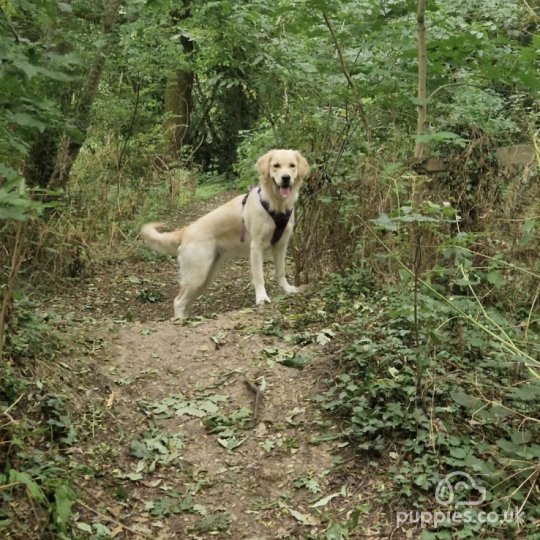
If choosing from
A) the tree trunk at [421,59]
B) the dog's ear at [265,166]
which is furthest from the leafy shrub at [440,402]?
the dog's ear at [265,166]

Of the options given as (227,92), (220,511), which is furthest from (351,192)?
(227,92)

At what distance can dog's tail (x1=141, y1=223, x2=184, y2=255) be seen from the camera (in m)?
6.52

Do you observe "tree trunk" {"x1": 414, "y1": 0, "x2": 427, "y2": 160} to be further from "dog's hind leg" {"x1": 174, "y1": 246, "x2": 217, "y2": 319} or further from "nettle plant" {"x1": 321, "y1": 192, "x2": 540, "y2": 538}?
"dog's hind leg" {"x1": 174, "y1": 246, "x2": 217, "y2": 319}

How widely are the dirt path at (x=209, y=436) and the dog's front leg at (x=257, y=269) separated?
91 cm

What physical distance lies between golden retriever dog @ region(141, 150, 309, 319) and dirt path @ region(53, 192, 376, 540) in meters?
1.18

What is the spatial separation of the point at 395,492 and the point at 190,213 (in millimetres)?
8490

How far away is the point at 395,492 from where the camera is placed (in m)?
2.98

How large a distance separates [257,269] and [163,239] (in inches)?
46.5

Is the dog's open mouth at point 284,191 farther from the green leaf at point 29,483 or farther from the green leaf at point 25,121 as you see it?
the green leaf at point 29,483

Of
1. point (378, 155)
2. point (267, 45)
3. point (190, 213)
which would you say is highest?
point (267, 45)

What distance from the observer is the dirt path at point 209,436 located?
296 centimetres

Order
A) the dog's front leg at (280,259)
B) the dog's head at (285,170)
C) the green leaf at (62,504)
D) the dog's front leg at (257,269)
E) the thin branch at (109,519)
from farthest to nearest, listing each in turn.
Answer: the dog's front leg at (280,259) → the dog's front leg at (257,269) → the dog's head at (285,170) → the thin branch at (109,519) → the green leaf at (62,504)

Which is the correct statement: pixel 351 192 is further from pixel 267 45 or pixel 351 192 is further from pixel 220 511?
pixel 220 511

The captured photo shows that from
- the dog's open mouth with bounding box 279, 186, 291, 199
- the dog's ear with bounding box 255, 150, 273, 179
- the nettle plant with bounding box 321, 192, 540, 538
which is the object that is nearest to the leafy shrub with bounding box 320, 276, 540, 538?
the nettle plant with bounding box 321, 192, 540, 538
